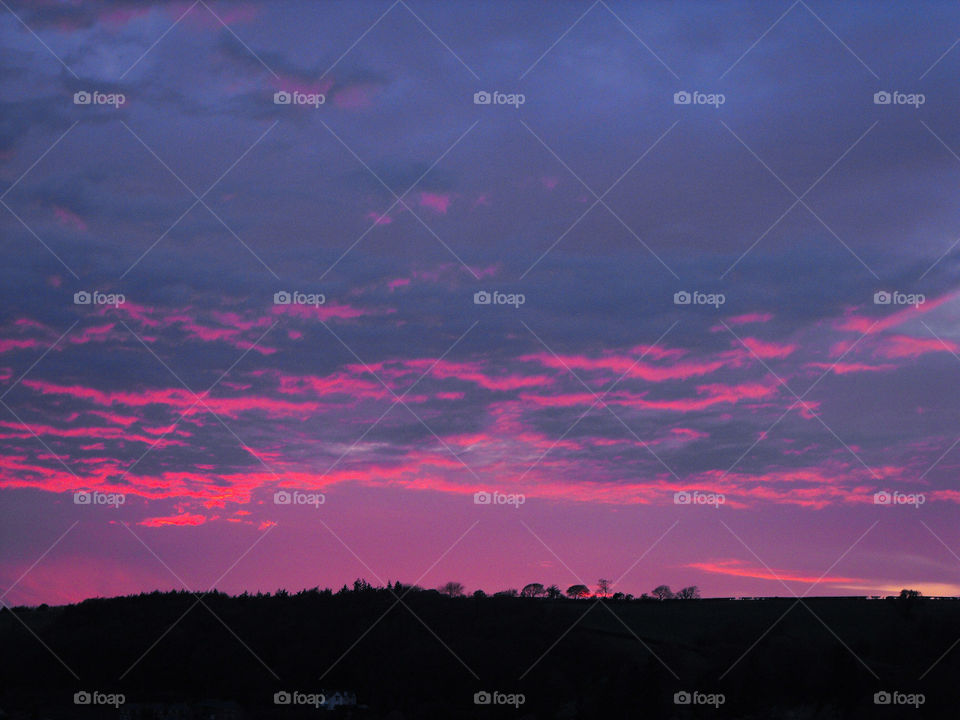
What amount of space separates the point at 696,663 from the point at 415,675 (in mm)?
21295

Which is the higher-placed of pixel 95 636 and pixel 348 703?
pixel 95 636

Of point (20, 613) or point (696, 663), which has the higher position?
point (20, 613)

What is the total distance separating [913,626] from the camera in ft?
283

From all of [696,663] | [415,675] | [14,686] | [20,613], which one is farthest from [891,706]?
[20,613]

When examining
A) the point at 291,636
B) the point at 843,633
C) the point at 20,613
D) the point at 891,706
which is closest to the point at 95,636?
the point at 291,636

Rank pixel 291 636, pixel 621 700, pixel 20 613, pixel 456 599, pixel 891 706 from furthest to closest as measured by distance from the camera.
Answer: pixel 20 613, pixel 456 599, pixel 291 636, pixel 621 700, pixel 891 706

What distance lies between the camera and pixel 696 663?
80438mm

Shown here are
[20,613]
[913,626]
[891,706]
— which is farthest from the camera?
[20,613]

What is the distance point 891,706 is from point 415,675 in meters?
38.6

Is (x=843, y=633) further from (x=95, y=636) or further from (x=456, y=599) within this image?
(x=95, y=636)

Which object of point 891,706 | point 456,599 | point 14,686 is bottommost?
point 891,706

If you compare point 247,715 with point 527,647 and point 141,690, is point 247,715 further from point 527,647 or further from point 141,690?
point 527,647

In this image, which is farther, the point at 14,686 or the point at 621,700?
the point at 14,686

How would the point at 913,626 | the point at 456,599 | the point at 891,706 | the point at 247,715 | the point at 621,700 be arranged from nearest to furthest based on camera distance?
the point at 891,706, the point at 621,700, the point at 247,715, the point at 913,626, the point at 456,599
